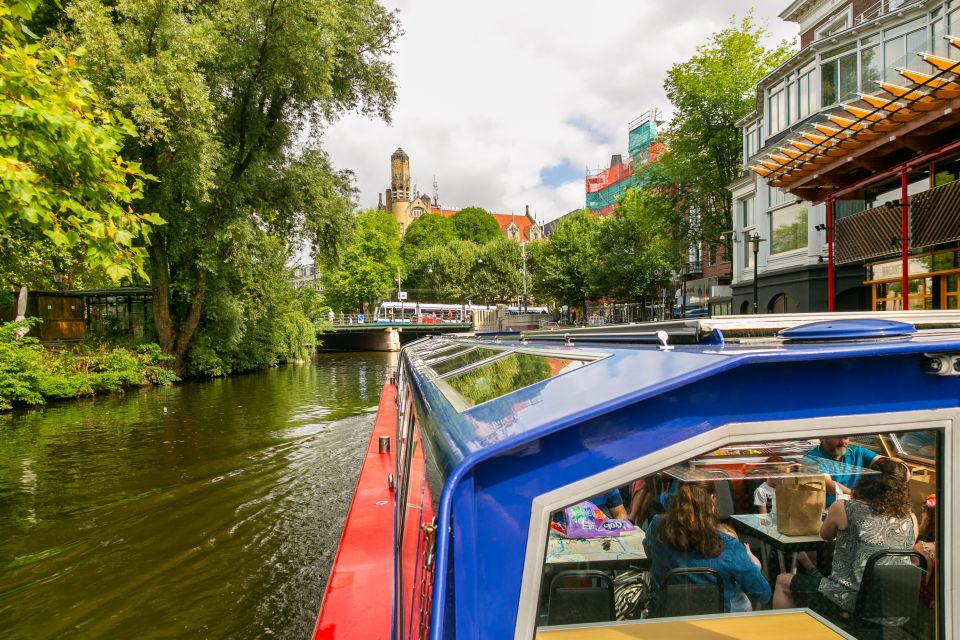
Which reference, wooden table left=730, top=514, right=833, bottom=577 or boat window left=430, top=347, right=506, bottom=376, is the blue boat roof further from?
boat window left=430, top=347, right=506, bottom=376

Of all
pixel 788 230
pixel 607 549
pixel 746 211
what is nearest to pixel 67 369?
pixel 607 549

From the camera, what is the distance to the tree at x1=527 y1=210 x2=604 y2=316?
42781mm

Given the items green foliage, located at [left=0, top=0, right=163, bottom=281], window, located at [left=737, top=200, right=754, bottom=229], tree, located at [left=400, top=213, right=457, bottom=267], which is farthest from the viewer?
tree, located at [left=400, top=213, right=457, bottom=267]

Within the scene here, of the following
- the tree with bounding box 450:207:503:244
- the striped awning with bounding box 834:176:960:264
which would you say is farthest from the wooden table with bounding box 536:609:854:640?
the tree with bounding box 450:207:503:244

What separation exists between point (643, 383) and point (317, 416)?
39.7ft

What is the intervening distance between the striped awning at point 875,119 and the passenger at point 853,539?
20.8 ft

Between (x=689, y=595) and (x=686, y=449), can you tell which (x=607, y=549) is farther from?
(x=686, y=449)

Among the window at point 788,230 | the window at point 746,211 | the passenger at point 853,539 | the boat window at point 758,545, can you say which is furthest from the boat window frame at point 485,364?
the window at point 746,211

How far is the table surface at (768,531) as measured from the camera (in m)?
2.51

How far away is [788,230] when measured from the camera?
762 inches

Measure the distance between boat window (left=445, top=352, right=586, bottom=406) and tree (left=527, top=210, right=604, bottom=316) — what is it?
38.7 metres

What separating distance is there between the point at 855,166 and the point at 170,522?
33.9 feet

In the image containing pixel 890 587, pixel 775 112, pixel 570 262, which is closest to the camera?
pixel 890 587

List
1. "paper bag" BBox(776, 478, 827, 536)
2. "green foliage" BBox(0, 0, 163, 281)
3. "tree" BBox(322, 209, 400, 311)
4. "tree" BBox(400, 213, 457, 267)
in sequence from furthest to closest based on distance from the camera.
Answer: "tree" BBox(400, 213, 457, 267) → "tree" BBox(322, 209, 400, 311) → "green foliage" BBox(0, 0, 163, 281) → "paper bag" BBox(776, 478, 827, 536)
